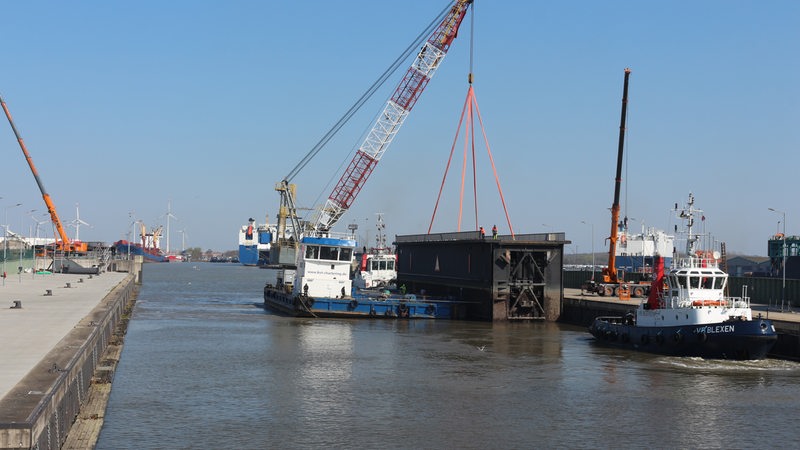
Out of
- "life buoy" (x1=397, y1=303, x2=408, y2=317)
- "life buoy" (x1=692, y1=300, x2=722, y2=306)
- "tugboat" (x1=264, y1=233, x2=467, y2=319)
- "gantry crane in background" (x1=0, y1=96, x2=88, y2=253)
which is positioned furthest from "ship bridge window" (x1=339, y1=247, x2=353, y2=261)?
"gantry crane in background" (x1=0, y1=96, x2=88, y2=253)

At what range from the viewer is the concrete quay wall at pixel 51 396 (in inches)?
650

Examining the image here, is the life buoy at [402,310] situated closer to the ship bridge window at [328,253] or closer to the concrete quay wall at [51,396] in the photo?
the ship bridge window at [328,253]

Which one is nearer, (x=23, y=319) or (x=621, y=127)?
(x=23, y=319)

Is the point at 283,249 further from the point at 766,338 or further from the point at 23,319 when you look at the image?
the point at 766,338

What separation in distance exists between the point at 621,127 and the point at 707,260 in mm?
27570

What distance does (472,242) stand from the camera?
5844 cm

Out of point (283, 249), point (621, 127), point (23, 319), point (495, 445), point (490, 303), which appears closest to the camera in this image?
Result: point (495, 445)

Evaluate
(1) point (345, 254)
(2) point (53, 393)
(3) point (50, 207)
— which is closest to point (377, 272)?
(1) point (345, 254)

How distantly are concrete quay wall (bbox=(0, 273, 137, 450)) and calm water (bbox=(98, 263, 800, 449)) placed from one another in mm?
1292

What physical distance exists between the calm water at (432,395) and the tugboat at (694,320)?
0.85 meters

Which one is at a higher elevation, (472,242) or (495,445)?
(472,242)

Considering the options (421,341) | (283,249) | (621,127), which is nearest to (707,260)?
(421,341)

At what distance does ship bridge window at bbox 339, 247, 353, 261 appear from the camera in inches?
2272

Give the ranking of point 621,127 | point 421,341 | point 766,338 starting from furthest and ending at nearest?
point 621,127
point 421,341
point 766,338
